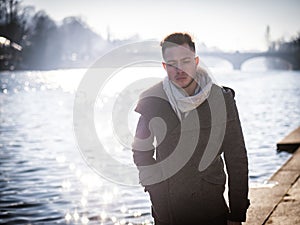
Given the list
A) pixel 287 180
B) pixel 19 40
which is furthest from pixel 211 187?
pixel 19 40

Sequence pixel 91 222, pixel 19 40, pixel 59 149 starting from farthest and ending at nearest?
pixel 19 40, pixel 59 149, pixel 91 222

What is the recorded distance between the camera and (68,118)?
28953 millimetres

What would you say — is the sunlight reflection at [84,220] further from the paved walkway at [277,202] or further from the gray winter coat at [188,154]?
the gray winter coat at [188,154]

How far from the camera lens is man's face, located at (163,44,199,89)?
9.35 feet

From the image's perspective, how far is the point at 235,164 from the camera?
2.93m

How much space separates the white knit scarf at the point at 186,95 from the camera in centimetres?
280

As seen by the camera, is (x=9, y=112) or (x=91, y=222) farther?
(x=9, y=112)

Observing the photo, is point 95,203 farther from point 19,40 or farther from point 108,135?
point 19,40

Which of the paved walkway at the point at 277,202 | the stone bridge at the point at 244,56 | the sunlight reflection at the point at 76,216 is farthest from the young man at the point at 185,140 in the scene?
the stone bridge at the point at 244,56

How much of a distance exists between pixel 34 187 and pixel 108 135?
9671 mm

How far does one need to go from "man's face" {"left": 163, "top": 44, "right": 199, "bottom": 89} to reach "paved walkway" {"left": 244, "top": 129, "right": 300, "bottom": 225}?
2.33 m

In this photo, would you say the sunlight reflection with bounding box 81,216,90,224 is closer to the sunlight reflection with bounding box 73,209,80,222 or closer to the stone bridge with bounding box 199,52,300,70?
the sunlight reflection with bounding box 73,209,80,222

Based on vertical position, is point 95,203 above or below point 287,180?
below

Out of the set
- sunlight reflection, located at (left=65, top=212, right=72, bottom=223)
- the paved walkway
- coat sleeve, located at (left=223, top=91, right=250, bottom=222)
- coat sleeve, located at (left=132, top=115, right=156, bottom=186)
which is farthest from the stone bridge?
coat sleeve, located at (left=132, top=115, right=156, bottom=186)
